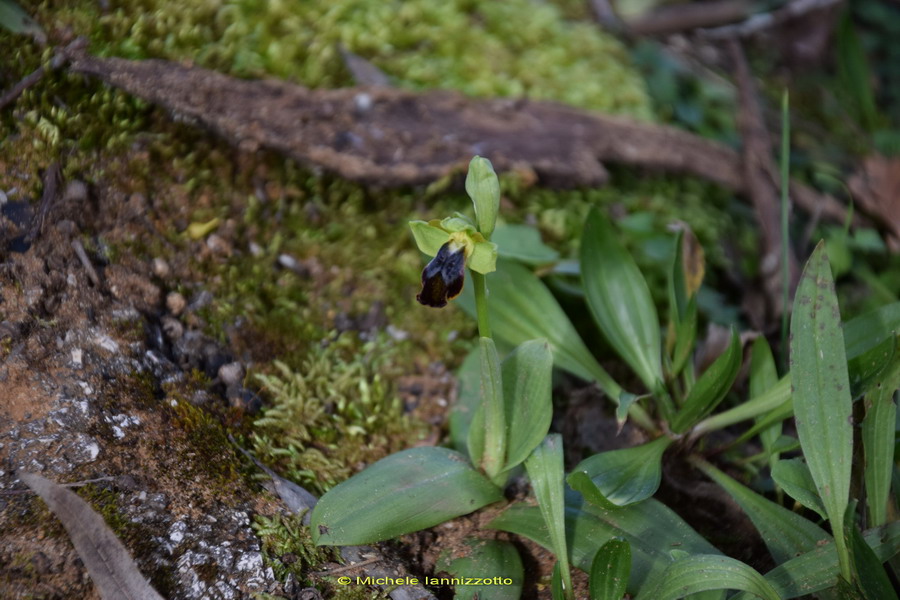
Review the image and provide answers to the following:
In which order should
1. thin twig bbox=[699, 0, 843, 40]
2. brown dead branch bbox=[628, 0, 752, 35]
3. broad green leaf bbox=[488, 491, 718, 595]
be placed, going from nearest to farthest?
broad green leaf bbox=[488, 491, 718, 595]
brown dead branch bbox=[628, 0, 752, 35]
thin twig bbox=[699, 0, 843, 40]

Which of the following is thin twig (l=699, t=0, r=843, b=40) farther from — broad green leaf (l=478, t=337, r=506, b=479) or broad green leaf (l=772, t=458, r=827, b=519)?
broad green leaf (l=478, t=337, r=506, b=479)

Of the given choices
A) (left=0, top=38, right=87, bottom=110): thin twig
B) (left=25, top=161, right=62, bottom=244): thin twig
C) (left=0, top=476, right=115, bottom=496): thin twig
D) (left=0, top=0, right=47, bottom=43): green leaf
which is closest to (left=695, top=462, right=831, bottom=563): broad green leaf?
(left=0, top=476, right=115, bottom=496): thin twig

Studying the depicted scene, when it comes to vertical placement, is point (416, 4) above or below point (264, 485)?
above

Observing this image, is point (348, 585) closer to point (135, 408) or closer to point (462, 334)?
point (135, 408)

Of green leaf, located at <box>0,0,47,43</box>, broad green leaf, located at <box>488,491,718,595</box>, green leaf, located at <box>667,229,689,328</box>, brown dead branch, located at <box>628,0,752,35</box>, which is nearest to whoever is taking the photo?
broad green leaf, located at <box>488,491,718,595</box>

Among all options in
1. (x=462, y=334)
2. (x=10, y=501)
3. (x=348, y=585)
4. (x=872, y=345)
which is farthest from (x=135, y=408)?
(x=872, y=345)

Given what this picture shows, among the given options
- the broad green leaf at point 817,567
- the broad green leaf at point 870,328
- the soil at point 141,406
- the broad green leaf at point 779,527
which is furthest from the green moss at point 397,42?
the broad green leaf at point 817,567

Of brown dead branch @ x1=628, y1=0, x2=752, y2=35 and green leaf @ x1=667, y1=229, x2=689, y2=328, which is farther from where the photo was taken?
brown dead branch @ x1=628, y1=0, x2=752, y2=35

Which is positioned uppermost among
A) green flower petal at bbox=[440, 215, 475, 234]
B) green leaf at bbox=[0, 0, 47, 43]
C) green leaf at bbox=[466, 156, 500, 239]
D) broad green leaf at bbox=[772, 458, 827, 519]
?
green leaf at bbox=[0, 0, 47, 43]

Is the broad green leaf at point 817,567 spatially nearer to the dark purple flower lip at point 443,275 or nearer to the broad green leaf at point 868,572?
the broad green leaf at point 868,572
